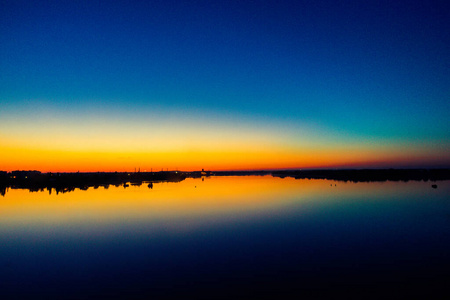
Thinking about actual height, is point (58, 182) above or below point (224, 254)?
above

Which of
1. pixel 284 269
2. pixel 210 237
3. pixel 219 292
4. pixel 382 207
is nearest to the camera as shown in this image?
pixel 219 292

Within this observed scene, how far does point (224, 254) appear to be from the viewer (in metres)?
17.2

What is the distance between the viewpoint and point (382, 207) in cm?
3472

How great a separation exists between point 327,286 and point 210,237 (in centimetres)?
1084

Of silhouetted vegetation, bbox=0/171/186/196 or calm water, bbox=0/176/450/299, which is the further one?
silhouetted vegetation, bbox=0/171/186/196

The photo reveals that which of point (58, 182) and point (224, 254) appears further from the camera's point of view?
point (58, 182)

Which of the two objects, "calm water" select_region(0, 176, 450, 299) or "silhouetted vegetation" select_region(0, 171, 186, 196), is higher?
"silhouetted vegetation" select_region(0, 171, 186, 196)

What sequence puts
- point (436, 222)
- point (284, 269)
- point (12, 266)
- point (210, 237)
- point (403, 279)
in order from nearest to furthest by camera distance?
Result: point (403, 279), point (284, 269), point (12, 266), point (210, 237), point (436, 222)

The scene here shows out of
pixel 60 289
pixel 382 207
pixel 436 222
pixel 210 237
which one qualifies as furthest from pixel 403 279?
pixel 382 207

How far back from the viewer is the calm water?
12.2m

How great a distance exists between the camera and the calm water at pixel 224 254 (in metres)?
12.2

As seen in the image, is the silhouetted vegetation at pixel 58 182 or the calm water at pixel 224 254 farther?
the silhouetted vegetation at pixel 58 182

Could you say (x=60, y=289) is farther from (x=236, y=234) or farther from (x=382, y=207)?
(x=382, y=207)

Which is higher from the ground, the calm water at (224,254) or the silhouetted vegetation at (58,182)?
the silhouetted vegetation at (58,182)
